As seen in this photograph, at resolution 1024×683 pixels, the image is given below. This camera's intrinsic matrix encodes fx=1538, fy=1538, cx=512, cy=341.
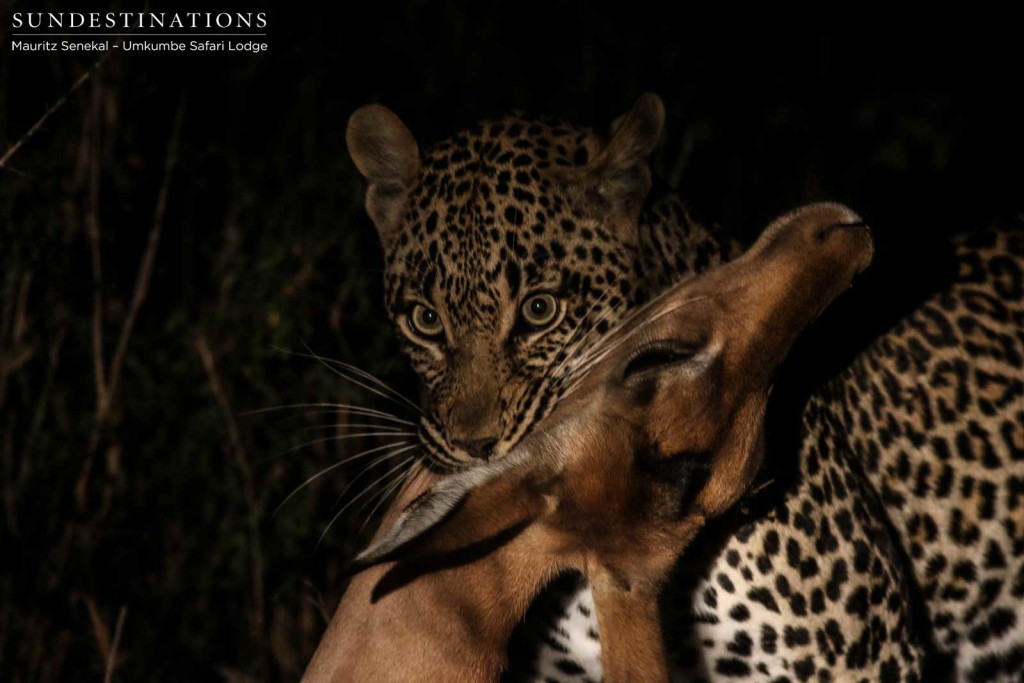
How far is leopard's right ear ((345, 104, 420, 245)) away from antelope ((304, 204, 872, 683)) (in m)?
1.66

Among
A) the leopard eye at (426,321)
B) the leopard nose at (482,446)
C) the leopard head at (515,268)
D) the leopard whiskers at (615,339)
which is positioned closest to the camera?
the leopard whiskers at (615,339)

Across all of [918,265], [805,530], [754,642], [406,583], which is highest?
[918,265]

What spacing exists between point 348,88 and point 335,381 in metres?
1.71

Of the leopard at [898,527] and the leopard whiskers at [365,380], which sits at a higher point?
the leopard whiskers at [365,380]

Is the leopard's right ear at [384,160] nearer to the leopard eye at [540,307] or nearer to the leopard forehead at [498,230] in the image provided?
the leopard forehead at [498,230]

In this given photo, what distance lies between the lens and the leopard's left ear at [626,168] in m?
3.79

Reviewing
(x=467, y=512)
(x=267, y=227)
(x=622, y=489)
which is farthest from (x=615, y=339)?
(x=267, y=227)

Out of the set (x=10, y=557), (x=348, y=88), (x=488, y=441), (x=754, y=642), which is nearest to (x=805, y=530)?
(x=754, y=642)

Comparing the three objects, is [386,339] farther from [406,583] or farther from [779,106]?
[406,583]

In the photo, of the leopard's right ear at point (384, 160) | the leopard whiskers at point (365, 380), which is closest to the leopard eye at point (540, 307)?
the leopard whiskers at point (365, 380)

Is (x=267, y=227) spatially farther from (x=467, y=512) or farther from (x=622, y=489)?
(x=467, y=512)

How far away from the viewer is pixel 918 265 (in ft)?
14.2

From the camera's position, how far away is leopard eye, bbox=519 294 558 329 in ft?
12.4

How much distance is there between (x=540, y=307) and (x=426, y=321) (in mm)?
360
